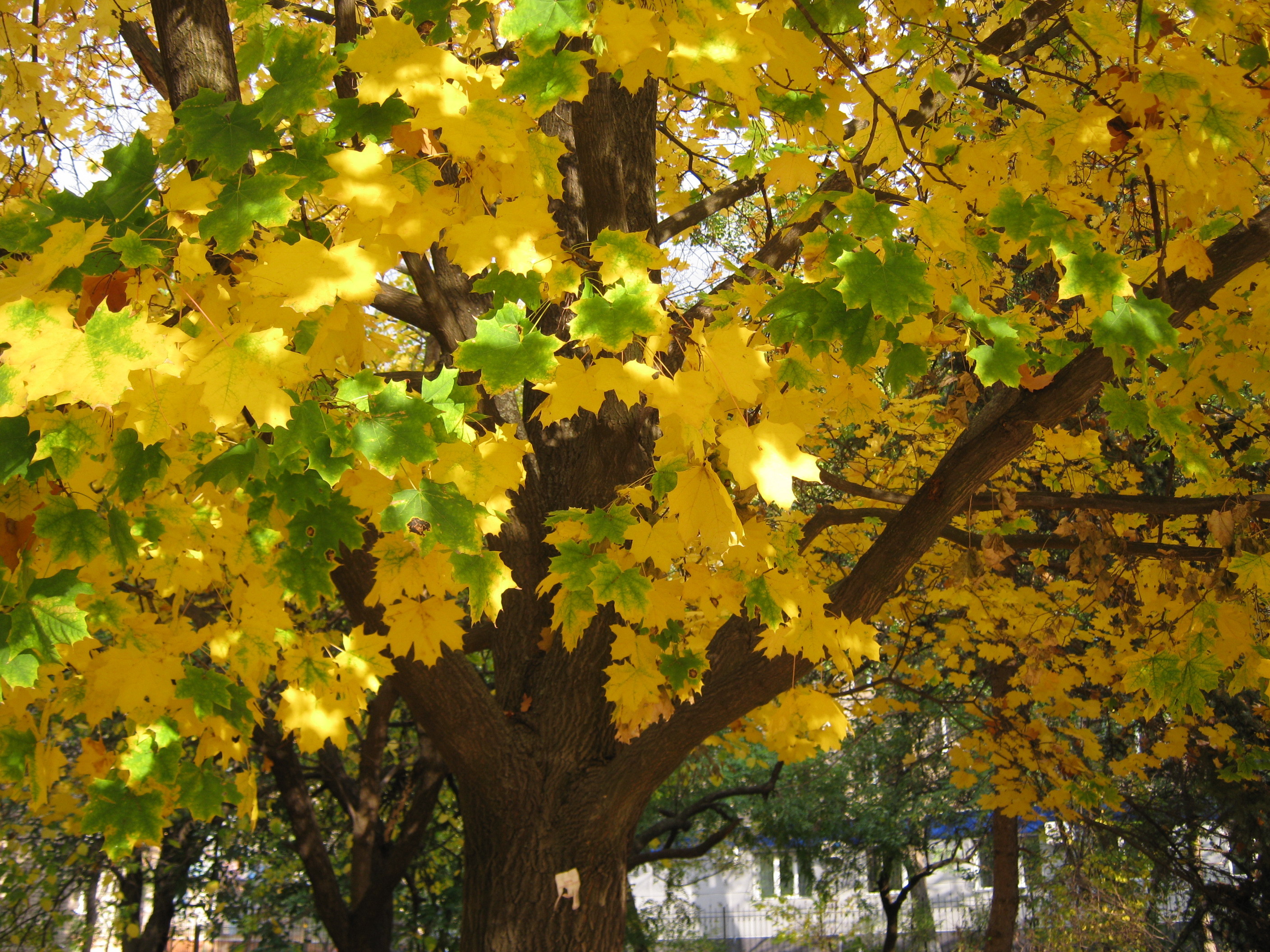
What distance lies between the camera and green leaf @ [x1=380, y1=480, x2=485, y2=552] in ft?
6.45

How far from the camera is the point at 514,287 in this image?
249cm

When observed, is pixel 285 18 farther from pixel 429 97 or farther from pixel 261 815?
pixel 261 815

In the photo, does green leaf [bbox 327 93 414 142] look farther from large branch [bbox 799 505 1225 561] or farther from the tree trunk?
the tree trunk

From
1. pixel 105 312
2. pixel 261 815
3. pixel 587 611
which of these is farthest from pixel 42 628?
pixel 261 815

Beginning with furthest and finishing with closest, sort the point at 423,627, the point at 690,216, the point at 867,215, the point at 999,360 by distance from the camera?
the point at 690,216, the point at 423,627, the point at 999,360, the point at 867,215

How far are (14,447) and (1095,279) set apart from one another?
2.63 metres

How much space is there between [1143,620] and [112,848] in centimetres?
629

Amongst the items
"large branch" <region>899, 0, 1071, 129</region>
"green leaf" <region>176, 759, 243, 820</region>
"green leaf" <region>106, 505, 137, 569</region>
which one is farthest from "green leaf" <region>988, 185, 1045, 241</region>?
"green leaf" <region>176, 759, 243, 820</region>

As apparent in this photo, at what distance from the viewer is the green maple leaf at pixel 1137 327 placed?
2.38 meters

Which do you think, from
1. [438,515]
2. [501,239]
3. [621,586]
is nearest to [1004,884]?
[621,586]

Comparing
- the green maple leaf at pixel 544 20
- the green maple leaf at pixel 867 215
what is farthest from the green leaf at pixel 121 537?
the green maple leaf at pixel 867 215

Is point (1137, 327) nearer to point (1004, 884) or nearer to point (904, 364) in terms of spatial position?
point (904, 364)

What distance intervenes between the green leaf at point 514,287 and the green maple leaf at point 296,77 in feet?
1.99

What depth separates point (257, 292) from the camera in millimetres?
1784
